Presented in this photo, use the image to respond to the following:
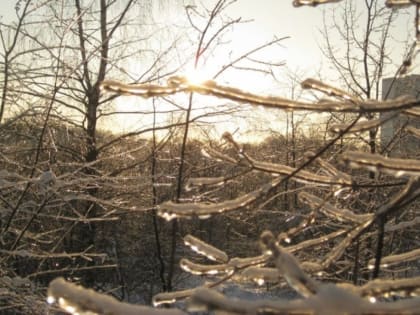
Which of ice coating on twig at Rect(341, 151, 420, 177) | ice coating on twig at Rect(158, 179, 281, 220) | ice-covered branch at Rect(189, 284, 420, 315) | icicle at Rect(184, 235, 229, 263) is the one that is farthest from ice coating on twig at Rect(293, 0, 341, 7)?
ice-covered branch at Rect(189, 284, 420, 315)

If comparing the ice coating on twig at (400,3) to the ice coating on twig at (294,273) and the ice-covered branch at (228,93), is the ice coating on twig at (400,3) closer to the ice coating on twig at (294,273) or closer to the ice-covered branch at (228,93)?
the ice-covered branch at (228,93)

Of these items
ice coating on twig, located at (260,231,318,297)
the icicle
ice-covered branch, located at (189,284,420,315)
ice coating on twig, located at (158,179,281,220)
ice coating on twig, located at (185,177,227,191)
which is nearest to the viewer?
ice-covered branch, located at (189,284,420,315)

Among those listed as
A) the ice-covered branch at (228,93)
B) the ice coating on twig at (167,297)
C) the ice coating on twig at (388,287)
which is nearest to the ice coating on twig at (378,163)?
the ice-covered branch at (228,93)

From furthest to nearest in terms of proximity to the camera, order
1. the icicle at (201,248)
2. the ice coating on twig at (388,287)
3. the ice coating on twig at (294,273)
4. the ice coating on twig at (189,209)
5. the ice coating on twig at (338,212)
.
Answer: the ice coating on twig at (338,212) → the icicle at (201,248) → the ice coating on twig at (189,209) → the ice coating on twig at (388,287) → the ice coating on twig at (294,273)

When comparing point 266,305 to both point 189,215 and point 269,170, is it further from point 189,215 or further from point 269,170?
point 269,170

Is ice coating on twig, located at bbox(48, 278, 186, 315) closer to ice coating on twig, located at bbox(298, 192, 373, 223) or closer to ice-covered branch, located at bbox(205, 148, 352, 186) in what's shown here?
ice-covered branch, located at bbox(205, 148, 352, 186)

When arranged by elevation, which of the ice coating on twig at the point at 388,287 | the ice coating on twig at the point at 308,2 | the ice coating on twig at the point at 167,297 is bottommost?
the ice coating on twig at the point at 167,297

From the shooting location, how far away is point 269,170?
1451 millimetres

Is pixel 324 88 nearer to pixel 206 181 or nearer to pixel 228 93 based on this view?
pixel 228 93

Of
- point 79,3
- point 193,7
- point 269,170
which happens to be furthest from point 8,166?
point 269,170

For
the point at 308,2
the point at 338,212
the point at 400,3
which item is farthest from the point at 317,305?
the point at 338,212

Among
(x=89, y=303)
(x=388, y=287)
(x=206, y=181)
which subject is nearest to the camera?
(x=89, y=303)

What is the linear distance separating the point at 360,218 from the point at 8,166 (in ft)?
12.4

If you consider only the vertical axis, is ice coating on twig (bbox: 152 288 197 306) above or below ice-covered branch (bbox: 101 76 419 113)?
below
